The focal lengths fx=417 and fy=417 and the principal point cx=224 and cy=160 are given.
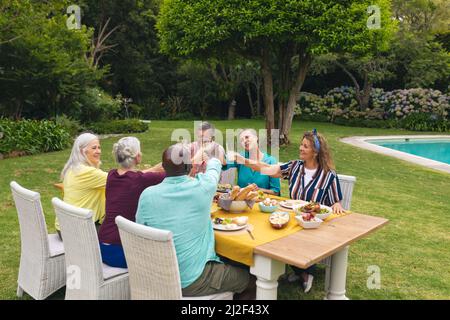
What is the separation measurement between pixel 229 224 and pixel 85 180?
1.26m

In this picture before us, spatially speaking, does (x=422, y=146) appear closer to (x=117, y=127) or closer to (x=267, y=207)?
(x=117, y=127)

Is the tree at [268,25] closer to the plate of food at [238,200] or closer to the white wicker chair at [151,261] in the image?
the plate of food at [238,200]

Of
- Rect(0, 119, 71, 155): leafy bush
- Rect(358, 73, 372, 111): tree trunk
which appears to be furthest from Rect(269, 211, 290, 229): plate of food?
Rect(358, 73, 372, 111): tree trunk

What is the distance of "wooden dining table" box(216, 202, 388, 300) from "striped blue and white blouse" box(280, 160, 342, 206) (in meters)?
0.61

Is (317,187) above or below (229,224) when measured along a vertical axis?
above

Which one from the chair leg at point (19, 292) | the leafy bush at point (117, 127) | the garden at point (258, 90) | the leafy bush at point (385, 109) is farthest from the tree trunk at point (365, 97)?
the chair leg at point (19, 292)

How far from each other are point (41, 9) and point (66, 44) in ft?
8.09

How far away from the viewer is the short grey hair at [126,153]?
3.17 m

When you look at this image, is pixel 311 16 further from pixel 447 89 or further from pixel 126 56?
pixel 126 56

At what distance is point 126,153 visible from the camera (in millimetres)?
3166

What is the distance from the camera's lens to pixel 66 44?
13.7 m

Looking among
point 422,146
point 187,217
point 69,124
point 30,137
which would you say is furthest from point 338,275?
point 422,146

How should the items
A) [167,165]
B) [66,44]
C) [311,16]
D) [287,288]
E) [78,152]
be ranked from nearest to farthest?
1. [167,165]
2. [78,152]
3. [287,288]
4. [311,16]
5. [66,44]
